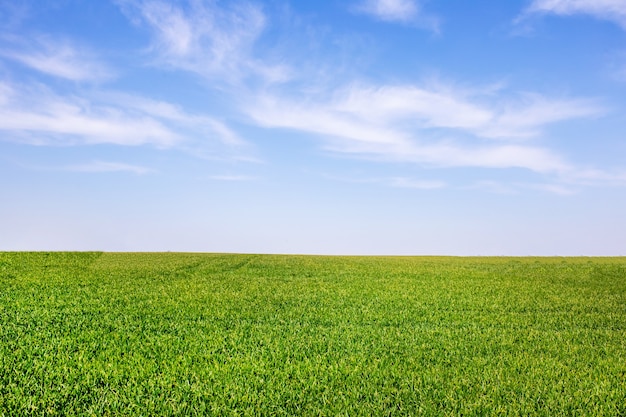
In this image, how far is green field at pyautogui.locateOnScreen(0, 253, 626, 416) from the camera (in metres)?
7.25

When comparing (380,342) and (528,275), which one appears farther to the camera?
(528,275)

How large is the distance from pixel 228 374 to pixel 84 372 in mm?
2366

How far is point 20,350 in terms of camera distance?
9492mm

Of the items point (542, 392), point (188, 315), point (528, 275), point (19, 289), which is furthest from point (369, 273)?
point (542, 392)

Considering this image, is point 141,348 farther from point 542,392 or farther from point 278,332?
point 542,392

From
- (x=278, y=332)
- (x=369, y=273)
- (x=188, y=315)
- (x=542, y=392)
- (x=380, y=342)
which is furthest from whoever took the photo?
(x=369, y=273)

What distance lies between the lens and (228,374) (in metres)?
8.25

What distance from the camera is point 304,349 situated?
986 cm

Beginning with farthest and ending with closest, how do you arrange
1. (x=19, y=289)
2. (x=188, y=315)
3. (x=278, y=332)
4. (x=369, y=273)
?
(x=369, y=273)
(x=19, y=289)
(x=188, y=315)
(x=278, y=332)

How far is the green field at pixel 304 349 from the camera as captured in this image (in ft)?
23.8

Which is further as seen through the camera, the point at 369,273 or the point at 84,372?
the point at 369,273

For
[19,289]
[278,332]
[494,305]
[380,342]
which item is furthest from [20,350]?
[494,305]

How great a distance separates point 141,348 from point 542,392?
721cm

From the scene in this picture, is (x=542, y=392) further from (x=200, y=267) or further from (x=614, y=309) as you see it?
(x=200, y=267)
